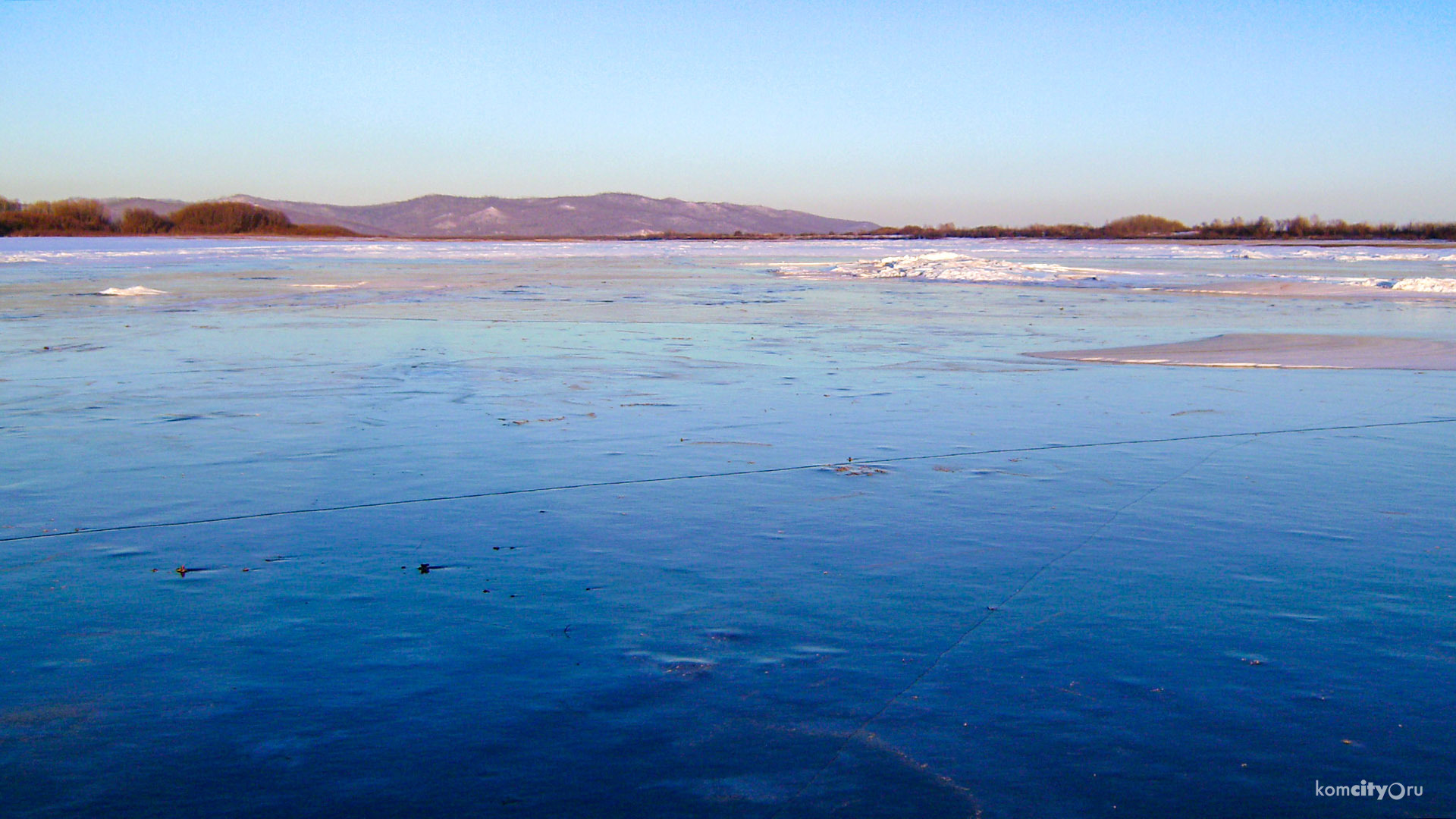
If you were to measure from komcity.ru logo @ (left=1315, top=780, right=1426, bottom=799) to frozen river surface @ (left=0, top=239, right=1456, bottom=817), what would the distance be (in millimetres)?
18

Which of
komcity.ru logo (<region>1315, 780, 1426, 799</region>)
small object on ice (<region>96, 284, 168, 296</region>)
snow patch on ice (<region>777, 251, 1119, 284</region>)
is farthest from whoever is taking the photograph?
snow patch on ice (<region>777, 251, 1119, 284</region>)

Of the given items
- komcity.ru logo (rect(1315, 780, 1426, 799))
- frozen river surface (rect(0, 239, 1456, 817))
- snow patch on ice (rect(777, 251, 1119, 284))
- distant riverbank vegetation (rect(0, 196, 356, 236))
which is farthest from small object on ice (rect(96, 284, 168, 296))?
distant riverbank vegetation (rect(0, 196, 356, 236))

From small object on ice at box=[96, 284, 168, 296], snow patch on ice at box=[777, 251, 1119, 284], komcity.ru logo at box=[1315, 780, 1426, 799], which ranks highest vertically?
snow patch on ice at box=[777, 251, 1119, 284]

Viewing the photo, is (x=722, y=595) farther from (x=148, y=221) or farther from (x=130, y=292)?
(x=148, y=221)

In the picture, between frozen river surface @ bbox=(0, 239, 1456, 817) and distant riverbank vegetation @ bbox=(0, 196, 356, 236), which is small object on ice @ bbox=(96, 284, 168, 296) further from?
distant riverbank vegetation @ bbox=(0, 196, 356, 236)

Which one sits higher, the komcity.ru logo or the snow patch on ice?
the snow patch on ice

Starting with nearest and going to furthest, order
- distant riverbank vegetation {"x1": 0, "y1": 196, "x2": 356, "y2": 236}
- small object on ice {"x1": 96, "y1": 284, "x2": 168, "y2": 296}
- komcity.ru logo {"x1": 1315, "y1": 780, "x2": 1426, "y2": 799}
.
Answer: komcity.ru logo {"x1": 1315, "y1": 780, "x2": 1426, "y2": 799}, small object on ice {"x1": 96, "y1": 284, "x2": 168, "y2": 296}, distant riverbank vegetation {"x1": 0, "y1": 196, "x2": 356, "y2": 236}

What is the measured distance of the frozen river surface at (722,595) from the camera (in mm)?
2566

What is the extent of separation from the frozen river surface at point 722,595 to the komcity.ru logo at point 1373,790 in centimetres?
2

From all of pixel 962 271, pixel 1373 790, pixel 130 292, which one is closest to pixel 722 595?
pixel 1373 790

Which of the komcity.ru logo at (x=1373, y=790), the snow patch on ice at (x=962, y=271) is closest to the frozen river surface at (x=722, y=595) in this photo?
the komcity.ru logo at (x=1373, y=790)

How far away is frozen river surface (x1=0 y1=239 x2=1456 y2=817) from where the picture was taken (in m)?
2.57

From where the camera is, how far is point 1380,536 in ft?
14.8

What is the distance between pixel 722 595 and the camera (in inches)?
150
